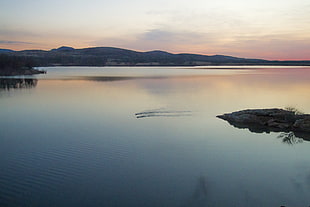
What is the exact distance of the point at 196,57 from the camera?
153750 millimetres

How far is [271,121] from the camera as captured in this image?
12.1 meters

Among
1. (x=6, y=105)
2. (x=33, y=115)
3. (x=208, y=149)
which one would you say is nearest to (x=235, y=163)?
(x=208, y=149)

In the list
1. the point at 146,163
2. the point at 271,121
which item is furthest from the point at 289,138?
the point at 146,163

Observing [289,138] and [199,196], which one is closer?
[199,196]

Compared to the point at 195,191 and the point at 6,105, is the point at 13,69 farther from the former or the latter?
the point at 195,191

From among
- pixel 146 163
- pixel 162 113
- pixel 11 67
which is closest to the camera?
pixel 146 163

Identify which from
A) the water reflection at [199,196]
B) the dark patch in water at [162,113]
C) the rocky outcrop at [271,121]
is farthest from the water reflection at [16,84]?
the water reflection at [199,196]

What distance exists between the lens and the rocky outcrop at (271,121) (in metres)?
11.3

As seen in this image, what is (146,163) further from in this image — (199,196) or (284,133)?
(284,133)

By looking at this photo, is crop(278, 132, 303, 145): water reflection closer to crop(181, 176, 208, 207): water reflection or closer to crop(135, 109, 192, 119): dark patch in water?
crop(135, 109, 192, 119): dark patch in water

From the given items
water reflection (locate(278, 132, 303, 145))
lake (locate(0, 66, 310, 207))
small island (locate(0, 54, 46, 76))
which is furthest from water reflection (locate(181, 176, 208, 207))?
small island (locate(0, 54, 46, 76))

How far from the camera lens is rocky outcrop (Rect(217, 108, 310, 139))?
443 inches

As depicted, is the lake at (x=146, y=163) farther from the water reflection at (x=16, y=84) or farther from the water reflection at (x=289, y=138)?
the water reflection at (x=16, y=84)

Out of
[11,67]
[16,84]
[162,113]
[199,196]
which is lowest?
[199,196]
